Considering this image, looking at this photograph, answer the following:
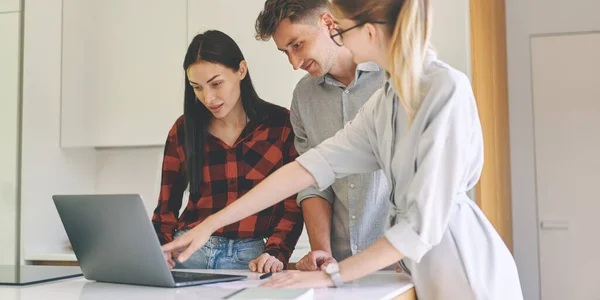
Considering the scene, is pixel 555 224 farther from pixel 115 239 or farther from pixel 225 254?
pixel 115 239

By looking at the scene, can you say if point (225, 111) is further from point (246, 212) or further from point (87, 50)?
point (87, 50)

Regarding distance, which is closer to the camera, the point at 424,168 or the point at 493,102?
the point at 424,168

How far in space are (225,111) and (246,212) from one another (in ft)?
1.43

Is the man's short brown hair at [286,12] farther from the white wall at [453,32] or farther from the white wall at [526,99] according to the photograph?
the white wall at [526,99]

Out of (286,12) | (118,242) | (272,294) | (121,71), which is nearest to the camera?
(272,294)

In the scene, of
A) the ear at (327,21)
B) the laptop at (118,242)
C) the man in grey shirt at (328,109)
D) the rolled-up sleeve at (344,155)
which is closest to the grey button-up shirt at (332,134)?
the man in grey shirt at (328,109)

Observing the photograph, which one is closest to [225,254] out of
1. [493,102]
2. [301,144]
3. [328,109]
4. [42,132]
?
[301,144]

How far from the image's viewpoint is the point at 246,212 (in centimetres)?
130

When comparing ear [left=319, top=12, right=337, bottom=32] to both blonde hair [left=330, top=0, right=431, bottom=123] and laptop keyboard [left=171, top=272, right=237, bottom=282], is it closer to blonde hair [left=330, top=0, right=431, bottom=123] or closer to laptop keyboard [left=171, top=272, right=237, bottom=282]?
blonde hair [left=330, top=0, right=431, bottom=123]

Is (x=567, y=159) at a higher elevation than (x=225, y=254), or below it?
higher

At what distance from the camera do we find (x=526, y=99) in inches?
140

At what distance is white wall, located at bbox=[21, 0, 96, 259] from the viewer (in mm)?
2568

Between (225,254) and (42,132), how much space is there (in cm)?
135

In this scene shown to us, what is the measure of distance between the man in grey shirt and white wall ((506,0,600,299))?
2139mm
